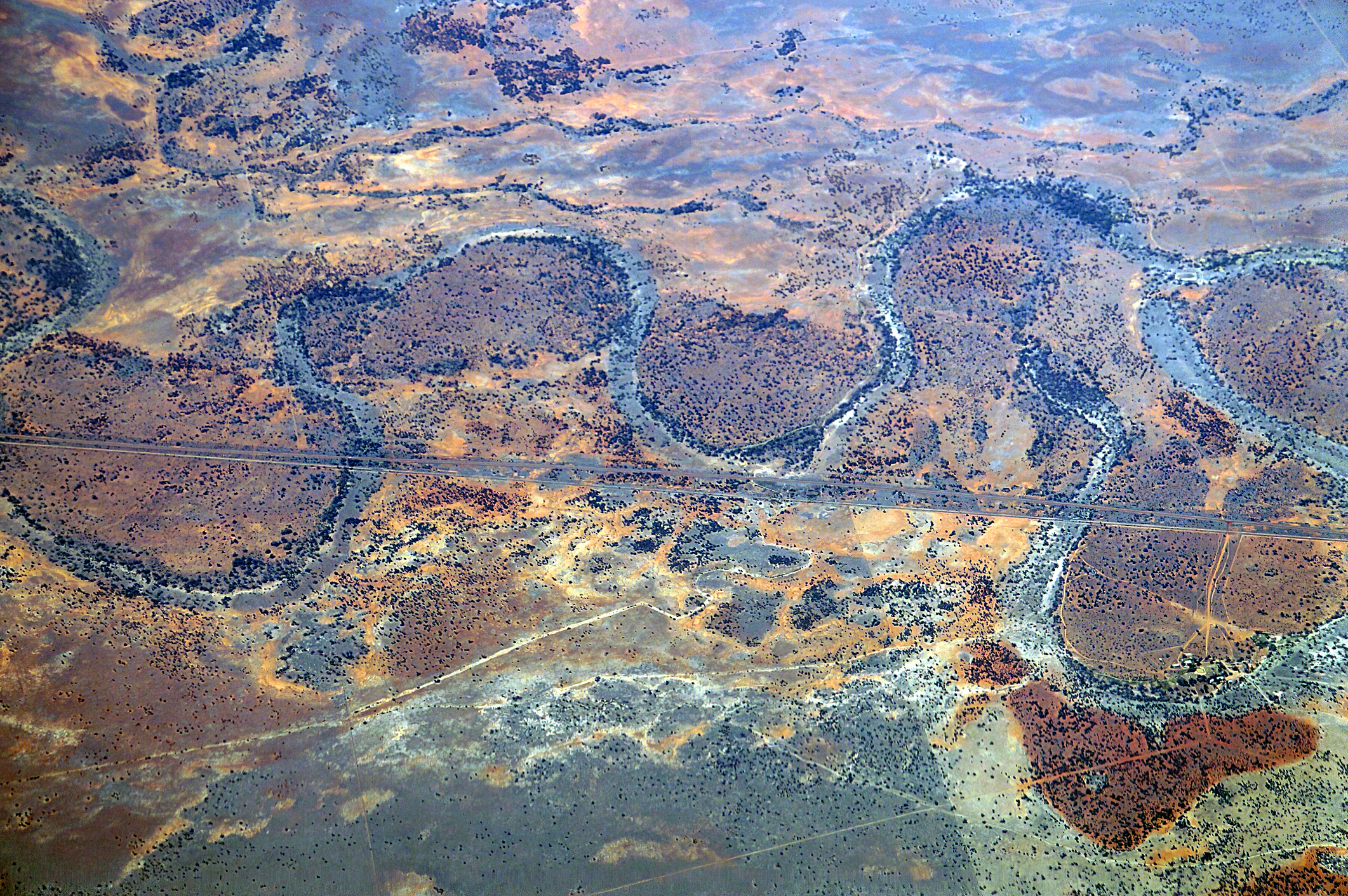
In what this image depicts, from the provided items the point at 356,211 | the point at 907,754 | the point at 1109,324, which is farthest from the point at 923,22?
the point at 907,754

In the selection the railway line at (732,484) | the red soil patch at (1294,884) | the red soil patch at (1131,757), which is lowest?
the red soil patch at (1294,884)

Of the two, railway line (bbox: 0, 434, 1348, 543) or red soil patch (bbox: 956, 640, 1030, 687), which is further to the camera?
railway line (bbox: 0, 434, 1348, 543)

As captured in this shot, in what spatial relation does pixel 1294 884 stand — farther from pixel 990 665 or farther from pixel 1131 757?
pixel 990 665

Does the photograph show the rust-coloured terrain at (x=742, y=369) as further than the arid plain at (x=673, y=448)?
Yes

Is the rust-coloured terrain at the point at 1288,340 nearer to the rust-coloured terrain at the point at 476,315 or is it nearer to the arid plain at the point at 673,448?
the arid plain at the point at 673,448

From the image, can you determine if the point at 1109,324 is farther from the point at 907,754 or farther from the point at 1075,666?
Answer: the point at 907,754

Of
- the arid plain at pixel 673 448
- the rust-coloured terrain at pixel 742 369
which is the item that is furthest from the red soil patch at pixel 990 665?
the rust-coloured terrain at pixel 742 369

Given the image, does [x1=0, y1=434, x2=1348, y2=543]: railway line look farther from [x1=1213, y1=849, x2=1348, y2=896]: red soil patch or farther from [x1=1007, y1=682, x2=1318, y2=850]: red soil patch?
[x1=1213, y1=849, x2=1348, y2=896]: red soil patch

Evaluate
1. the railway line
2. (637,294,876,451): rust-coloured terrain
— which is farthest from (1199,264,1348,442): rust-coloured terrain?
(637,294,876,451): rust-coloured terrain
